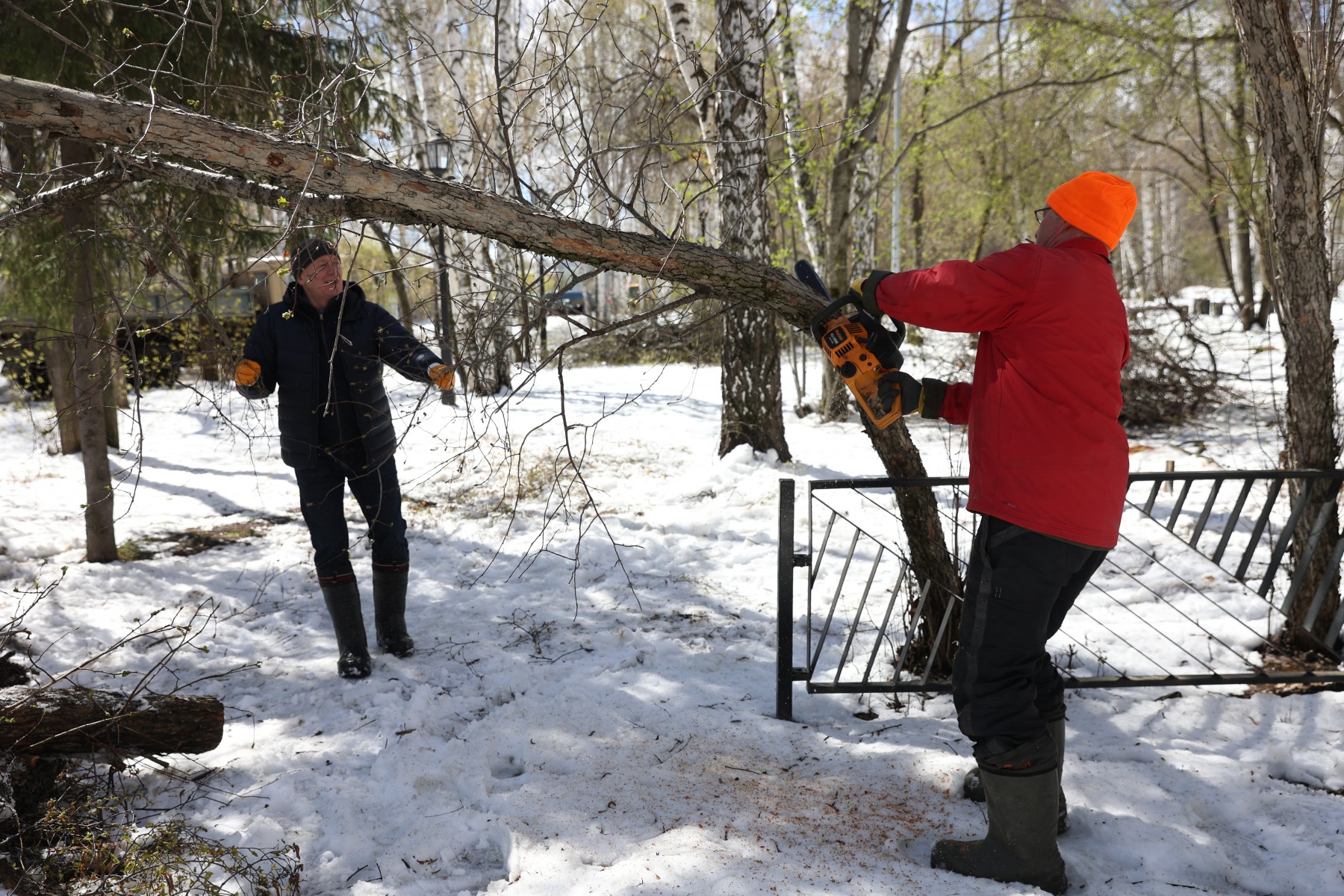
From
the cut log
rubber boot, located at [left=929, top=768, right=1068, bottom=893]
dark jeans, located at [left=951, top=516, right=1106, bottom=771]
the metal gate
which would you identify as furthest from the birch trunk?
the cut log

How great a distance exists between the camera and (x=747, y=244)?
6465 millimetres

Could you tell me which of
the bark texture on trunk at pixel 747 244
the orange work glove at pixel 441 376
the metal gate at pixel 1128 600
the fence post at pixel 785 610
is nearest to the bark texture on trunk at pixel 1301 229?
the metal gate at pixel 1128 600

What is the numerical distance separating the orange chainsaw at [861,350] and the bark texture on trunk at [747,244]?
3.51m

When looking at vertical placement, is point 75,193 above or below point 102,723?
above

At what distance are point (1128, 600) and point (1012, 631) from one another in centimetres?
260

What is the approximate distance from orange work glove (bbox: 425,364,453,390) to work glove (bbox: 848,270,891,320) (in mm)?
1528

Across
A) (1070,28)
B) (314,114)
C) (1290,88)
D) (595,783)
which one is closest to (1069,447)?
(595,783)

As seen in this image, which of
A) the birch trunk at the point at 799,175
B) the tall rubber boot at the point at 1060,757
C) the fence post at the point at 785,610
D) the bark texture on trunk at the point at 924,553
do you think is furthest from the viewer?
the birch trunk at the point at 799,175

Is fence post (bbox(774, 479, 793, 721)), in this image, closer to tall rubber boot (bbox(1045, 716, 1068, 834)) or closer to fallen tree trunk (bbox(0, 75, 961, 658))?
fallen tree trunk (bbox(0, 75, 961, 658))

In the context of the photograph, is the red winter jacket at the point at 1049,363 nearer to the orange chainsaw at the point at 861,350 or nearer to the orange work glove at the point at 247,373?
the orange chainsaw at the point at 861,350

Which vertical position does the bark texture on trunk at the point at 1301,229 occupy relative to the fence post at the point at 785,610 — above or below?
above

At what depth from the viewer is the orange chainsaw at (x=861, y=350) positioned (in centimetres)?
243

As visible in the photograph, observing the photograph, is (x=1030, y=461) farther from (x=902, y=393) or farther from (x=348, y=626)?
(x=348, y=626)

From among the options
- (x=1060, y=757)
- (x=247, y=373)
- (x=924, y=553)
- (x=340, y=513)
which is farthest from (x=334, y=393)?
(x=1060, y=757)
